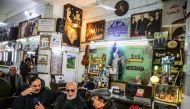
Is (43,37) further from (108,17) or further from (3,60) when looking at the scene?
(3,60)

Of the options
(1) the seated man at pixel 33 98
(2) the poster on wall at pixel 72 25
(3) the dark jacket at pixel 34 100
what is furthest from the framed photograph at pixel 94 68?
(1) the seated man at pixel 33 98

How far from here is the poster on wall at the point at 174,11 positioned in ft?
19.7

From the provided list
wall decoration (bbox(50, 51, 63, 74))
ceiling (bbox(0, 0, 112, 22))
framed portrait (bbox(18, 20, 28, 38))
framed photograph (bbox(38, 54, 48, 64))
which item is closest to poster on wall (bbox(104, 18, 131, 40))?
ceiling (bbox(0, 0, 112, 22))

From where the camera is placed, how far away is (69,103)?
3.40m

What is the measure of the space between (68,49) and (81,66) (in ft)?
3.06

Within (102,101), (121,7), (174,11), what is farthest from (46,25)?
(102,101)

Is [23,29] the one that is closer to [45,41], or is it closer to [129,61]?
[45,41]

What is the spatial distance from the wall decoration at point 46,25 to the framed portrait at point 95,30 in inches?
61.6

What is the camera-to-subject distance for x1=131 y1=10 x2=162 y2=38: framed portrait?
6562 mm

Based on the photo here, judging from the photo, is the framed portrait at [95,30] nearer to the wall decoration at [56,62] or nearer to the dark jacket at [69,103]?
the wall decoration at [56,62]

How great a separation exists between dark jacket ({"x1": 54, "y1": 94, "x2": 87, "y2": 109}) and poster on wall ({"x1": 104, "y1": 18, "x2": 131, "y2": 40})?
14.8ft

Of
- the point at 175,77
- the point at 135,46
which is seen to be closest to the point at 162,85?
the point at 175,77

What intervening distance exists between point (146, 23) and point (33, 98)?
15.3ft

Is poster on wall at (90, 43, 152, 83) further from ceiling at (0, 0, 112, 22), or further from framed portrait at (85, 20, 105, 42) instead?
ceiling at (0, 0, 112, 22)
